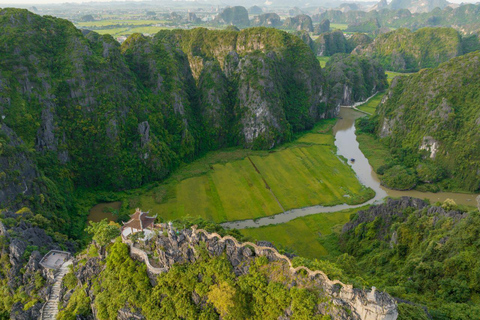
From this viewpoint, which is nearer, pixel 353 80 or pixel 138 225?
pixel 138 225

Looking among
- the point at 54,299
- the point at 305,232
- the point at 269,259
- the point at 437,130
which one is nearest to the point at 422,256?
the point at 305,232

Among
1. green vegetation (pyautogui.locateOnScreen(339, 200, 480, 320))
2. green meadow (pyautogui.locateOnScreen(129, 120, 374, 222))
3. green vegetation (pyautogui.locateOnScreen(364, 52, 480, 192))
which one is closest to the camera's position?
green vegetation (pyautogui.locateOnScreen(339, 200, 480, 320))

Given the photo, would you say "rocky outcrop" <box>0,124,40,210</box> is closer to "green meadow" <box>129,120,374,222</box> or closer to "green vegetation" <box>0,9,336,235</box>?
"green vegetation" <box>0,9,336,235</box>

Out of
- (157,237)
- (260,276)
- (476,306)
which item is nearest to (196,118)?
(157,237)

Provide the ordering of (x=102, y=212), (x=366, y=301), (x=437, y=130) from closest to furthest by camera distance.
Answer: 1. (x=366, y=301)
2. (x=102, y=212)
3. (x=437, y=130)

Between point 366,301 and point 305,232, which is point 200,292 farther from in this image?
point 305,232

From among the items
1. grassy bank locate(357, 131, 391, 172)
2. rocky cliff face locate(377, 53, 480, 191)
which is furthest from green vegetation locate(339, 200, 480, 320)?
grassy bank locate(357, 131, 391, 172)

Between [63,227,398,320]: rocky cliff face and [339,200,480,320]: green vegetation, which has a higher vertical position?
[63,227,398,320]: rocky cliff face
